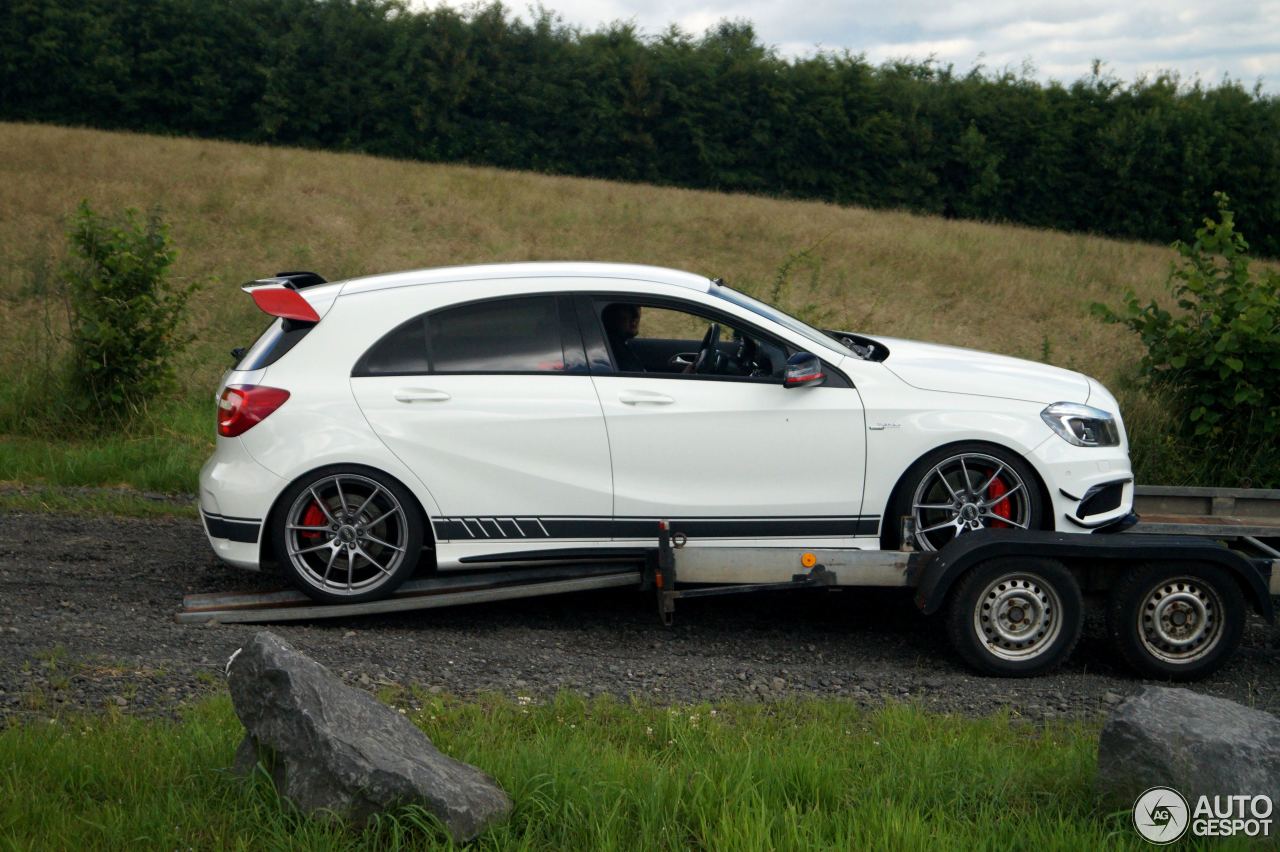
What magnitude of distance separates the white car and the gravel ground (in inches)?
18.8

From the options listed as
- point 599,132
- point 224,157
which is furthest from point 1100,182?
point 224,157

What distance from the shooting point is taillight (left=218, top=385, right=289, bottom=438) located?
630 cm

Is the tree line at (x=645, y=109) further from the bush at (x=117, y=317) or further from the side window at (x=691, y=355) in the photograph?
the side window at (x=691, y=355)

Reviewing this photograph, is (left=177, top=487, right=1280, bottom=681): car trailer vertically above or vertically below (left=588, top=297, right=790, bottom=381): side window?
below

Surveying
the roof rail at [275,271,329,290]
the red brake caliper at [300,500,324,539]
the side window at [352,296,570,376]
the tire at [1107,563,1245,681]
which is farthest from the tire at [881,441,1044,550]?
the roof rail at [275,271,329,290]

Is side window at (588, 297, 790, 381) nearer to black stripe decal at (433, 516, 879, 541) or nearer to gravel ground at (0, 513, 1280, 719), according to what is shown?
black stripe decal at (433, 516, 879, 541)

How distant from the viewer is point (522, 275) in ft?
21.7

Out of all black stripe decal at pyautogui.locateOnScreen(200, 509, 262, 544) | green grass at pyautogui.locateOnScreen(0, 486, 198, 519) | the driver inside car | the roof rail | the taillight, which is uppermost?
the roof rail

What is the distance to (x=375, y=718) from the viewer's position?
403 cm

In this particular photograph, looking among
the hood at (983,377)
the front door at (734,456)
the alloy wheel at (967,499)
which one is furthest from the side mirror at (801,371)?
the alloy wheel at (967,499)

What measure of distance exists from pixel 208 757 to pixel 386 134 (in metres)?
40.5

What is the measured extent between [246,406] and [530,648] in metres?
1.90

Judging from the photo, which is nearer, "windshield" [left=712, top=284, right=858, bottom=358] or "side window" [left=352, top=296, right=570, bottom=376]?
"side window" [left=352, top=296, right=570, bottom=376]
